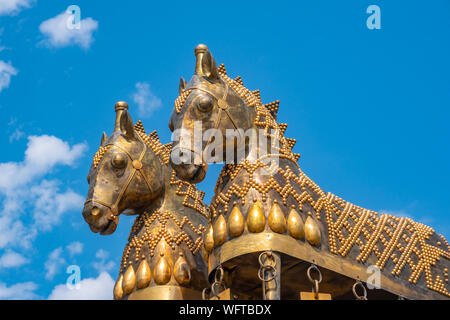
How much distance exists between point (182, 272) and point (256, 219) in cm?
168

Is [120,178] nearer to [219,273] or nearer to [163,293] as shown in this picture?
[163,293]

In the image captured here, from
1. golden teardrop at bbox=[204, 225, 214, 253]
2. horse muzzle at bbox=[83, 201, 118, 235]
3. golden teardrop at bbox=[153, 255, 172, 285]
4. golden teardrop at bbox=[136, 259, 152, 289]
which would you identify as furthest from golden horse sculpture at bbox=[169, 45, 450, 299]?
horse muzzle at bbox=[83, 201, 118, 235]

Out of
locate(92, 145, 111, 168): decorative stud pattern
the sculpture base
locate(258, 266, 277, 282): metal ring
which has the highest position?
locate(92, 145, 111, 168): decorative stud pattern

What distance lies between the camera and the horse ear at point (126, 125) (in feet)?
32.4

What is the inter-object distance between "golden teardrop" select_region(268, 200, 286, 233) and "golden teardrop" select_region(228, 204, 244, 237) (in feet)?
1.01

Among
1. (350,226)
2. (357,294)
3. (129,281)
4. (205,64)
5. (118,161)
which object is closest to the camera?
(357,294)

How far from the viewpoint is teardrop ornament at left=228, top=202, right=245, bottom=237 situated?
8227 millimetres

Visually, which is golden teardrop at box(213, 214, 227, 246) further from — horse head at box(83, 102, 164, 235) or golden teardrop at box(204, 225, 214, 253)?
horse head at box(83, 102, 164, 235)

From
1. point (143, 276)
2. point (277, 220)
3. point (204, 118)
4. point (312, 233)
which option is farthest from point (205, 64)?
point (143, 276)

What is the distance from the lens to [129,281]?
9492mm

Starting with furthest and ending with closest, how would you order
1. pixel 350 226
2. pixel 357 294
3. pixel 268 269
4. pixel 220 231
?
pixel 350 226
pixel 357 294
pixel 220 231
pixel 268 269

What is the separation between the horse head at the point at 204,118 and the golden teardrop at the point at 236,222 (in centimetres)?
59

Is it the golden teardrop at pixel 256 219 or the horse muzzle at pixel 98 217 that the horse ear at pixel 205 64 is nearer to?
the golden teardrop at pixel 256 219
